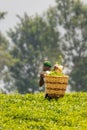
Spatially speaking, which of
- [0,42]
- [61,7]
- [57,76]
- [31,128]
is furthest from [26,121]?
[0,42]

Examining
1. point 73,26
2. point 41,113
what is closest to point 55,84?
point 41,113

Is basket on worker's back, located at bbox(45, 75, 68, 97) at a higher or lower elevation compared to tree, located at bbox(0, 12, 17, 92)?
lower

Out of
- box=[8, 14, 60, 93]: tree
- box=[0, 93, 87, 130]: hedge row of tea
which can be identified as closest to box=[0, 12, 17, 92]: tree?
box=[8, 14, 60, 93]: tree

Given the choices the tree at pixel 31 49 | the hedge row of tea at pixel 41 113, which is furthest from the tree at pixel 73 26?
the hedge row of tea at pixel 41 113

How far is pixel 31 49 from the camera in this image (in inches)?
3755

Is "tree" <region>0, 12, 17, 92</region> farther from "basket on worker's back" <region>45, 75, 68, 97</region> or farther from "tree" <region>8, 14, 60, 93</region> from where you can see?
"basket on worker's back" <region>45, 75, 68, 97</region>

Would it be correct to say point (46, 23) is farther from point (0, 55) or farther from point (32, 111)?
point (32, 111)

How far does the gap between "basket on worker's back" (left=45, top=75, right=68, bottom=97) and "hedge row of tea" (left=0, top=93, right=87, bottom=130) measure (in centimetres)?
39

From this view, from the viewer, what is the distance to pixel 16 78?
3748 inches

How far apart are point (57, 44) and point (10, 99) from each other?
225 feet

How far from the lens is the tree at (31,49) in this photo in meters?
93.2

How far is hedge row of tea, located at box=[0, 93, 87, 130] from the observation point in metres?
18.1

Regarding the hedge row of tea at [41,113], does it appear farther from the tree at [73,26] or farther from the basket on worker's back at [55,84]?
the tree at [73,26]

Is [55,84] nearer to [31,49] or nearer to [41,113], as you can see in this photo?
[41,113]
